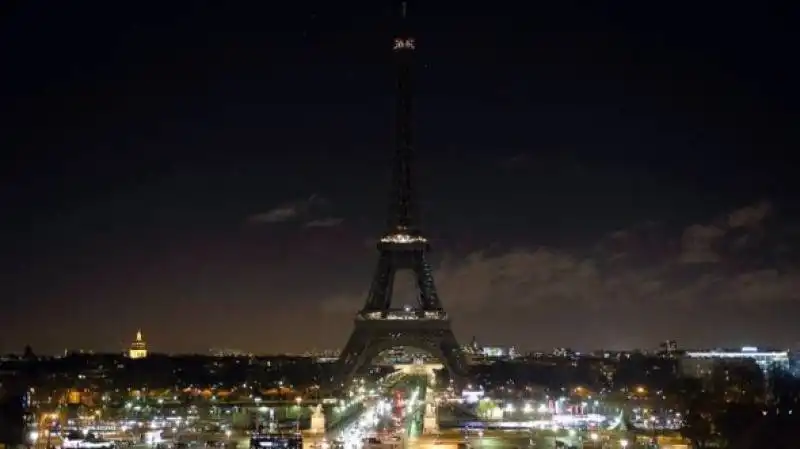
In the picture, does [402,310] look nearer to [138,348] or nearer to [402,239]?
[402,239]

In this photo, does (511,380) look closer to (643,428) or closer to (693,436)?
(643,428)

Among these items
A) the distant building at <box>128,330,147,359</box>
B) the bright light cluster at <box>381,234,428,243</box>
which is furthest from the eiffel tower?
the distant building at <box>128,330,147,359</box>

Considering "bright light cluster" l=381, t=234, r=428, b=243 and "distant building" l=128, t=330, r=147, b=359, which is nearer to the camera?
"bright light cluster" l=381, t=234, r=428, b=243

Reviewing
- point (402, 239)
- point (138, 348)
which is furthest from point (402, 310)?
point (138, 348)

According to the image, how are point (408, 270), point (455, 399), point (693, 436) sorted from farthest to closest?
point (408, 270), point (455, 399), point (693, 436)

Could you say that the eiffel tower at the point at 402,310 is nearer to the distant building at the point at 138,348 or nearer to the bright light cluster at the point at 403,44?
the bright light cluster at the point at 403,44

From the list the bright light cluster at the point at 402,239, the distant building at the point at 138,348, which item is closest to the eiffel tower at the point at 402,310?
the bright light cluster at the point at 402,239

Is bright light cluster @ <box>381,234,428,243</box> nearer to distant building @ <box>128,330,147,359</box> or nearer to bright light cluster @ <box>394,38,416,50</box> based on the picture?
bright light cluster @ <box>394,38,416,50</box>

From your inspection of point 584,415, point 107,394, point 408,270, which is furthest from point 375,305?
point 584,415
